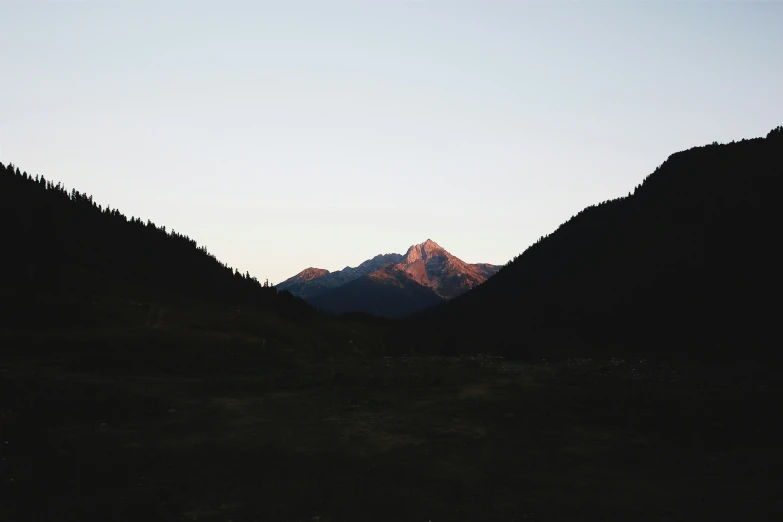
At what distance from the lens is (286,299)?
158625 millimetres

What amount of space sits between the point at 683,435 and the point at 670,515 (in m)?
11.3

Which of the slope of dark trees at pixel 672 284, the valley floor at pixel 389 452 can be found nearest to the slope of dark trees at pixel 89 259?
the slope of dark trees at pixel 672 284

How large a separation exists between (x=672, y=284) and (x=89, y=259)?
124m

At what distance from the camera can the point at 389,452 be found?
22.1 metres

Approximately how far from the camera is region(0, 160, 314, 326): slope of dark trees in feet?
322

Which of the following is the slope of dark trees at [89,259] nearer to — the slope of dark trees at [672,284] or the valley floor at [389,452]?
the slope of dark trees at [672,284]

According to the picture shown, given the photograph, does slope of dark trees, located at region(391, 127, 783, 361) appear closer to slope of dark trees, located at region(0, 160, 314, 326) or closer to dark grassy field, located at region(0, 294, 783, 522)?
dark grassy field, located at region(0, 294, 783, 522)

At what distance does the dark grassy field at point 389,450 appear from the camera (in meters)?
15.6

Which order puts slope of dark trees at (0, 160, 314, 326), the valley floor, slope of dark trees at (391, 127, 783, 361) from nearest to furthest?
1. the valley floor
2. slope of dark trees at (391, 127, 783, 361)
3. slope of dark trees at (0, 160, 314, 326)

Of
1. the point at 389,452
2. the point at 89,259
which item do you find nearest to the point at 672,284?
the point at 389,452

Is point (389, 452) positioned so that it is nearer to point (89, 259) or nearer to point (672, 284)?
point (672, 284)

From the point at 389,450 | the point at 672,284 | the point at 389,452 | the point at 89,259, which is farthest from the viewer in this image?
the point at 89,259

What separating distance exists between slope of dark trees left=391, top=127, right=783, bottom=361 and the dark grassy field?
144ft

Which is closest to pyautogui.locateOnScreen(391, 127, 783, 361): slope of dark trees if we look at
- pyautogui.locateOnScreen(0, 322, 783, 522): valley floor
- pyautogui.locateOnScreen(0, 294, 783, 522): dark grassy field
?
pyautogui.locateOnScreen(0, 294, 783, 522): dark grassy field
